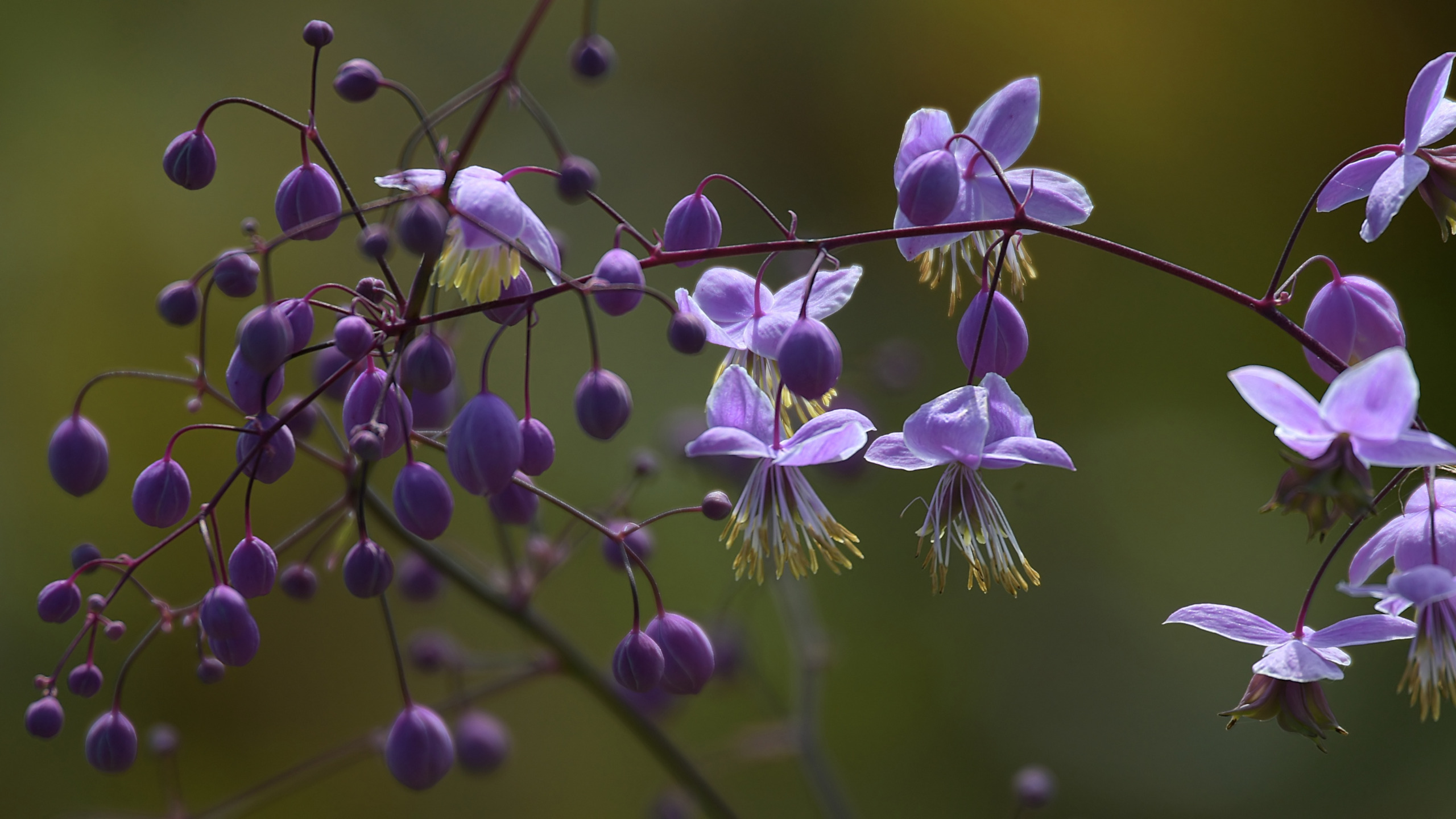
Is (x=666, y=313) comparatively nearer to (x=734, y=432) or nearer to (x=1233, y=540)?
(x=1233, y=540)

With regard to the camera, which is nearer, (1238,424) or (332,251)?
(332,251)

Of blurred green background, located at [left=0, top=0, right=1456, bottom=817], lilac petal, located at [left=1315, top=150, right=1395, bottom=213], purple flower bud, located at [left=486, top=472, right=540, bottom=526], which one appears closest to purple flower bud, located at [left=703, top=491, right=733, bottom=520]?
purple flower bud, located at [left=486, top=472, right=540, bottom=526]

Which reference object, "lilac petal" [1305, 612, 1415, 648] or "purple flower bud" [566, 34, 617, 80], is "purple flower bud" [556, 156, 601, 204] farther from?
"lilac petal" [1305, 612, 1415, 648]

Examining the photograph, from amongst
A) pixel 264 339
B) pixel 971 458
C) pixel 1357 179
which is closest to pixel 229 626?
pixel 264 339

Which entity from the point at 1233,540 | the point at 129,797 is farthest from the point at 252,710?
the point at 1233,540

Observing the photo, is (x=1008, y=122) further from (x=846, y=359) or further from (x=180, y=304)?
(x=846, y=359)
